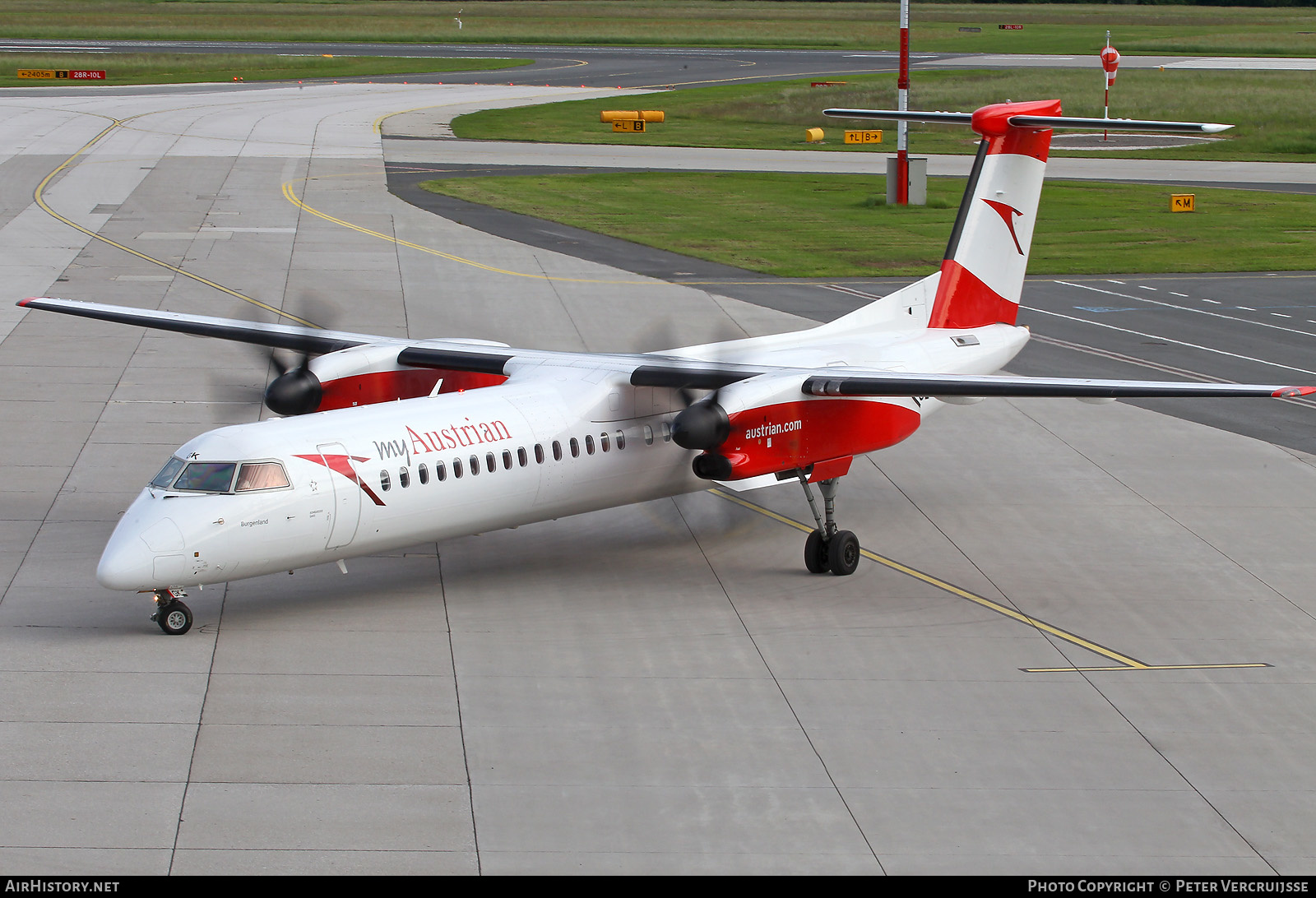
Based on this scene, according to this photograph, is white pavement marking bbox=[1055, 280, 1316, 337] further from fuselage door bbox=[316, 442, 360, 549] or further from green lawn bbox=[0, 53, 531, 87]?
green lawn bbox=[0, 53, 531, 87]

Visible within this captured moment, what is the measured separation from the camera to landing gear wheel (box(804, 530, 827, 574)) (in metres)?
20.4

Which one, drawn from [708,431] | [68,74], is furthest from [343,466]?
[68,74]

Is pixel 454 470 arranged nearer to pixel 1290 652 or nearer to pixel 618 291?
pixel 1290 652

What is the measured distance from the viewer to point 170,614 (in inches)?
679

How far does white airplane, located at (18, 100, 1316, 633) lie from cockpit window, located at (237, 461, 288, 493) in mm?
29

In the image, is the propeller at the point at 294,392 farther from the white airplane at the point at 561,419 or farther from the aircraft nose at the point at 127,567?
the aircraft nose at the point at 127,567

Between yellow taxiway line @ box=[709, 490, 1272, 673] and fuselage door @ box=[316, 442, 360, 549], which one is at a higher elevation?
fuselage door @ box=[316, 442, 360, 549]

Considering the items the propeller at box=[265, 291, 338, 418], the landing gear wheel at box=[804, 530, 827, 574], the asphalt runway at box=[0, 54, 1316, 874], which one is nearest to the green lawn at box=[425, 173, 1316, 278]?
the asphalt runway at box=[0, 54, 1316, 874]

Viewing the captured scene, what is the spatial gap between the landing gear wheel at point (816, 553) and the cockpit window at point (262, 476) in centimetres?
765

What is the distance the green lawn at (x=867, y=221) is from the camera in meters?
46.1

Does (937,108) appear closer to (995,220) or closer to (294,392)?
(995,220)

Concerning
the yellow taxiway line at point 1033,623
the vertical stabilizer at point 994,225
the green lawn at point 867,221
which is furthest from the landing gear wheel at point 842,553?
the green lawn at point 867,221

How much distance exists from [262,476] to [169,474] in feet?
4.01
